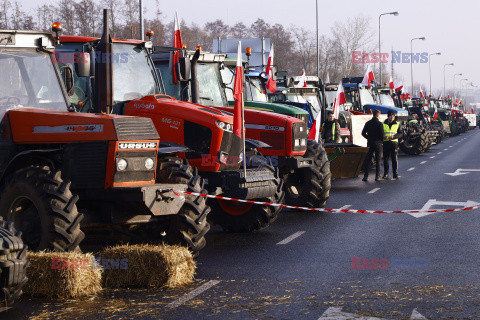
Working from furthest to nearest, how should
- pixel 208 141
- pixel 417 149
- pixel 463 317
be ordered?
pixel 417 149 < pixel 208 141 < pixel 463 317

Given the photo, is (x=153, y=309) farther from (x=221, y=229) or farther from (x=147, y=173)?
(x=221, y=229)

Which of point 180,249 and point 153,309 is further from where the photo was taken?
point 180,249

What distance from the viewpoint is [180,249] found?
8930 millimetres

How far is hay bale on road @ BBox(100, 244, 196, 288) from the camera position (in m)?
8.68

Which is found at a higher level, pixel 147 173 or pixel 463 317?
pixel 147 173

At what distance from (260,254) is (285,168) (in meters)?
5.00

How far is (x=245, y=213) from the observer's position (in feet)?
42.8

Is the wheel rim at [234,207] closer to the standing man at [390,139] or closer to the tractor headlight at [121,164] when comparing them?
the tractor headlight at [121,164]

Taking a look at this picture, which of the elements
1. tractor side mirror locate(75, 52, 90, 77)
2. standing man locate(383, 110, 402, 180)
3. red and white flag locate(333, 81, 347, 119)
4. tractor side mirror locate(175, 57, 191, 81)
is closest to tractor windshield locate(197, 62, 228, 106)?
tractor side mirror locate(175, 57, 191, 81)

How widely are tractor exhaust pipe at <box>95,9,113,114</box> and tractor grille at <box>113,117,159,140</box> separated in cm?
59

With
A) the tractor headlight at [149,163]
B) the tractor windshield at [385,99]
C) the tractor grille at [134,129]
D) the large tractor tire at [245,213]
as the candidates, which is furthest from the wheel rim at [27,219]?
the tractor windshield at [385,99]

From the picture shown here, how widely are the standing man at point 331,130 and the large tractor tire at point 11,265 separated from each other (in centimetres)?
1755

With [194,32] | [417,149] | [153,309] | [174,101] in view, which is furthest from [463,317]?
[194,32]

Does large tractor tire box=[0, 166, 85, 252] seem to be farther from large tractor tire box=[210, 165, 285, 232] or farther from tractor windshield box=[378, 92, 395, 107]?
tractor windshield box=[378, 92, 395, 107]
